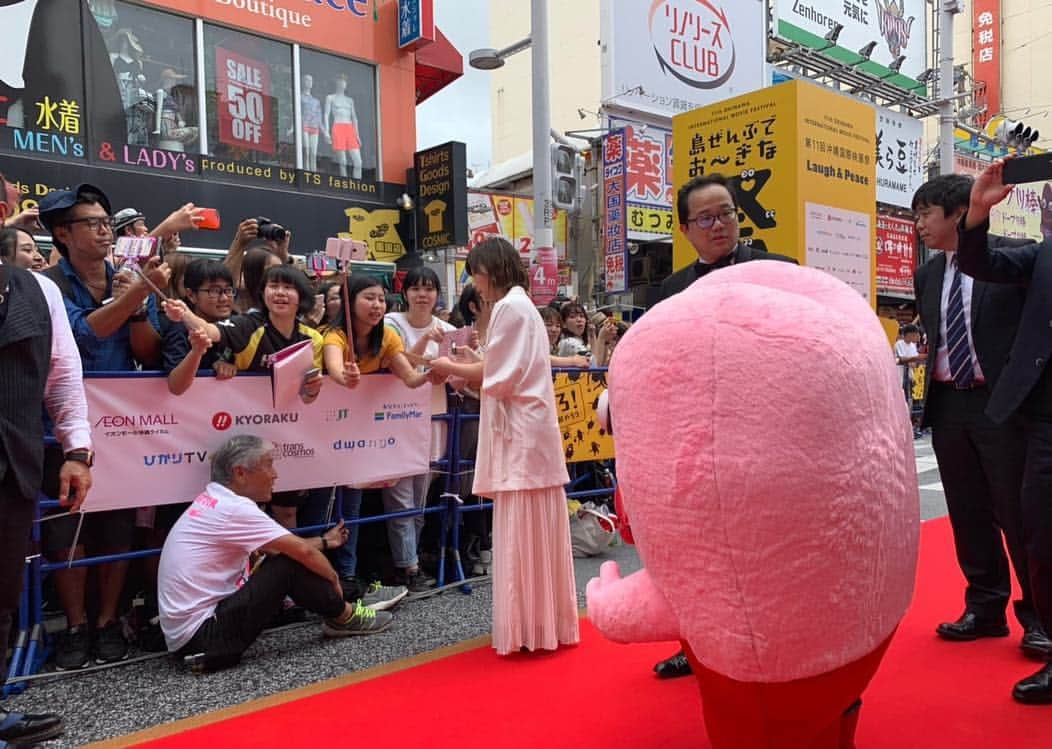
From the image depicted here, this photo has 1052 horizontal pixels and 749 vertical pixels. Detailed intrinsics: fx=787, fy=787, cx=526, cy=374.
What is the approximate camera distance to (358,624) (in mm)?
3398

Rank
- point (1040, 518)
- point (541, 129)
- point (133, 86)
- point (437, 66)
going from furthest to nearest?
1. point (437, 66)
2. point (133, 86)
3. point (541, 129)
4. point (1040, 518)

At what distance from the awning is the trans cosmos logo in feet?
32.2

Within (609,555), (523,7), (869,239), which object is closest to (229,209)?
(609,555)

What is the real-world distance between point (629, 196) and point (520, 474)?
954 cm

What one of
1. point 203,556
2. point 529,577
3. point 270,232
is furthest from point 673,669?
point 270,232

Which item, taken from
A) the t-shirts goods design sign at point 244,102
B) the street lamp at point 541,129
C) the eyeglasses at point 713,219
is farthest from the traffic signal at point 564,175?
the eyeglasses at point 713,219

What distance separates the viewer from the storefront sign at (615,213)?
11039 millimetres

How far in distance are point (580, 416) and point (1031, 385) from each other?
8.60ft

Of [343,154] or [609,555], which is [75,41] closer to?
[343,154]

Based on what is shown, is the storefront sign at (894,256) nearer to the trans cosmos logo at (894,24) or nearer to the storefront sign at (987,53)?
the trans cosmos logo at (894,24)

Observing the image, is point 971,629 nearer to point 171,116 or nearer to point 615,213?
Result: point 615,213

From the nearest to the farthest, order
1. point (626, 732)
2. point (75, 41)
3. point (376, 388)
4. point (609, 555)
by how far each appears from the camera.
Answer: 1. point (626, 732)
2. point (376, 388)
3. point (609, 555)
4. point (75, 41)

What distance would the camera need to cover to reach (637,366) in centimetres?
158

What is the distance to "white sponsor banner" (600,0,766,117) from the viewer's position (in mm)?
12234
